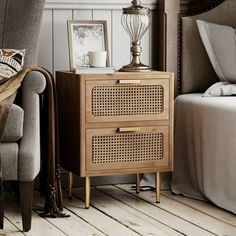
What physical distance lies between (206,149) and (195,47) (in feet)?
2.06

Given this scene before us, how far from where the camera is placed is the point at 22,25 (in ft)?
10.9

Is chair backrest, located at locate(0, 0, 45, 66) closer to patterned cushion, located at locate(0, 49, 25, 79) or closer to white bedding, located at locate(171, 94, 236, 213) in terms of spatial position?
patterned cushion, located at locate(0, 49, 25, 79)

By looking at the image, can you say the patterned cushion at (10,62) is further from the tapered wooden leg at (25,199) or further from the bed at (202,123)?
the bed at (202,123)

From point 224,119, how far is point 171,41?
677mm

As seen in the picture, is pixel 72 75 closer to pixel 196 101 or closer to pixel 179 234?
pixel 196 101

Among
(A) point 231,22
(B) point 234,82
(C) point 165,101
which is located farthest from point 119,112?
(A) point 231,22

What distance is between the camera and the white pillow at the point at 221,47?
348 cm

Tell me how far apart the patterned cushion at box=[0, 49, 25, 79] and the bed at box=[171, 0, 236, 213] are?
863 millimetres

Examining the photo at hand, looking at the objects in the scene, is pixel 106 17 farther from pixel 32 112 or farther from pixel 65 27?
pixel 32 112

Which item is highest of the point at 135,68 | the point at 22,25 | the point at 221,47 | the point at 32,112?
the point at 22,25

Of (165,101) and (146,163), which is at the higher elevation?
(165,101)

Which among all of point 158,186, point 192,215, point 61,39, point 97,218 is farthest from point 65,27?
point 192,215

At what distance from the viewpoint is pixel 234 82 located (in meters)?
3.49

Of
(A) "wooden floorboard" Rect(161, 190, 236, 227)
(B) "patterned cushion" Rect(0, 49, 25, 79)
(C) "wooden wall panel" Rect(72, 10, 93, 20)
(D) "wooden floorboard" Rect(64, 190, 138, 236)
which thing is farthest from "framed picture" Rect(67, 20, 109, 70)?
(A) "wooden floorboard" Rect(161, 190, 236, 227)
